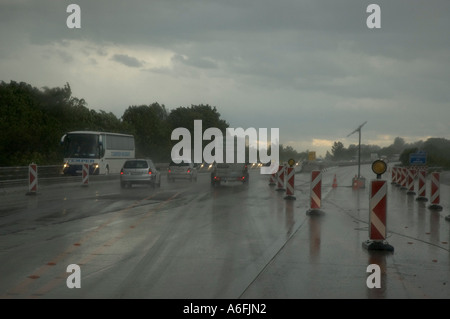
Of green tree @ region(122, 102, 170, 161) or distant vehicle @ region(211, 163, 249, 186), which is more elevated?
green tree @ region(122, 102, 170, 161)

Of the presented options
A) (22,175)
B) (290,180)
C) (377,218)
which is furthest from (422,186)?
(22,175)

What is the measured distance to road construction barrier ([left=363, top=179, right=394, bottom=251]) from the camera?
35.4 feet

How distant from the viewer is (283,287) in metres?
7.57

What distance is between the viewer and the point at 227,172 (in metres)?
33.9

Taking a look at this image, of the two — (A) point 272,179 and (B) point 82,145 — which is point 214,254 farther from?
(B) point 82,145

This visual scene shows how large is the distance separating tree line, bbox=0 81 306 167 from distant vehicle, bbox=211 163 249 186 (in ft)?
70.2

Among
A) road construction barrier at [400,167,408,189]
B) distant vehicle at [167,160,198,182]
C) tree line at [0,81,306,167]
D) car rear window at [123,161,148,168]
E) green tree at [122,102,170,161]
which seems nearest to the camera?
road construction barrier at [400,167,408,189]

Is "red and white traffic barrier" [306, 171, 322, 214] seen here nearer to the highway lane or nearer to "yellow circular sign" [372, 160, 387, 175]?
the highway lane

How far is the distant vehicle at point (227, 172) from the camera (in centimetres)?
3353

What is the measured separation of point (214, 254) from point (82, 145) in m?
38.0

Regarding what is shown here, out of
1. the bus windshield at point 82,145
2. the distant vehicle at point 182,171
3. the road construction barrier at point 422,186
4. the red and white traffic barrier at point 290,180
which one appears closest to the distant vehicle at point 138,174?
the distant vehicle at point 182,171

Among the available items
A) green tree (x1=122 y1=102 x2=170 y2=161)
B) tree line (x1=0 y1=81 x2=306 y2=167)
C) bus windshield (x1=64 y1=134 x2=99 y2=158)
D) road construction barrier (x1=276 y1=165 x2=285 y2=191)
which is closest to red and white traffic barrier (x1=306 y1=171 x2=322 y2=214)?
road construction barrier (x1=276 y1=165 x2=285 y2=191)

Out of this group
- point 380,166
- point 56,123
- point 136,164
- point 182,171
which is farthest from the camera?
point 56,123

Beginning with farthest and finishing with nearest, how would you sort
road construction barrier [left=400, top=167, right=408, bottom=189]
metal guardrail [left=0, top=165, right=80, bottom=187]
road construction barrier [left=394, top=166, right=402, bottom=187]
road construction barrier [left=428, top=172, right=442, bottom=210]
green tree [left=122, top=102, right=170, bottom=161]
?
1. green tree [left=122, top=102, right=170, bottom=161]
2. road construction barrier [left=394, top=166, right=402, bottom=187]
3. road construction barrier [left=400, top=167, right=408, bottom=189]
4. metal guardrail [left=0, top=165, right=80, bottom=187]
5. road construction barrier [left=428, top=172, right=442, bottom=210]
